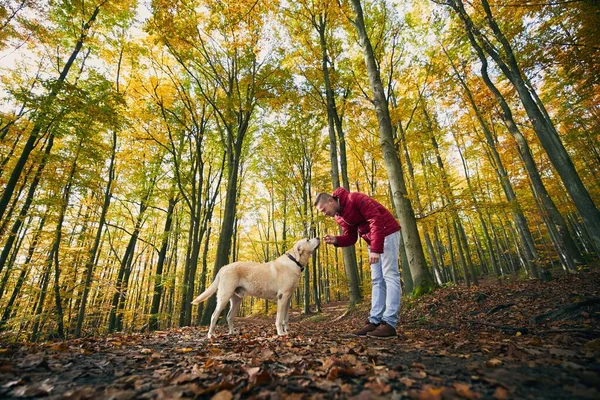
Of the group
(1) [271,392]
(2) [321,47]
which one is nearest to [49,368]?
(1) [271,392]

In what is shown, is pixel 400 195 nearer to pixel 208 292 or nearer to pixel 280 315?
pixel 280 315

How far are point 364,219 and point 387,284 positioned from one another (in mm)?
1078

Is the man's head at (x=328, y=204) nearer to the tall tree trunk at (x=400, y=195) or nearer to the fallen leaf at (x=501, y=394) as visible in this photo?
the fallen leaf at (x=501, y=394)

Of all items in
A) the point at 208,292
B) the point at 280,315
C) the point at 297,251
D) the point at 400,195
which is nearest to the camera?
the point at 280,315

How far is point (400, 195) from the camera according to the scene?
24.0ft

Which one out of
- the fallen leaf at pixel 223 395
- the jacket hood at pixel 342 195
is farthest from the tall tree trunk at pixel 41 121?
the fallen leaf at pixel 223 395

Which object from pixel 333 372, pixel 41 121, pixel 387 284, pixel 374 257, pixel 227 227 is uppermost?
pixel 41 121

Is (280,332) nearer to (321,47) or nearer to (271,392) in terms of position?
(271,392)

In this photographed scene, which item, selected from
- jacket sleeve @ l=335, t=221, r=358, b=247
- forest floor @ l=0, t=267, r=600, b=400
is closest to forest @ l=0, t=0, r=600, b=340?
jacket sleeve @ l=335, t=221, r=358, b=247

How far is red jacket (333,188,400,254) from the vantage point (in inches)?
148

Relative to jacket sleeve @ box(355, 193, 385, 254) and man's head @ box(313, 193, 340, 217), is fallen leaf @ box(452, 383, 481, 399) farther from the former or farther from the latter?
man's head @ box(313, 193, 340, 217)

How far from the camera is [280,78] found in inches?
425

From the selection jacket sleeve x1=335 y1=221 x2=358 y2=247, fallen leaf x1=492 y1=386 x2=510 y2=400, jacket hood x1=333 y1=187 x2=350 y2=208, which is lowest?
fallen leaf x1=492 y1=386 x2=510 y2=400

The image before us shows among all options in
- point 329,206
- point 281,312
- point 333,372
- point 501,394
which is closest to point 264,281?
point 281,312
